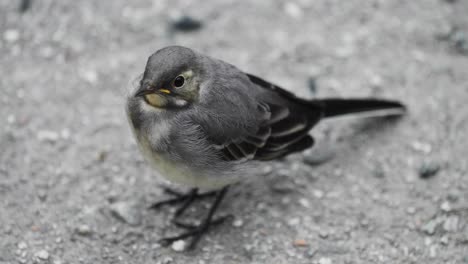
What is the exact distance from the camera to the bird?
16.9 ft

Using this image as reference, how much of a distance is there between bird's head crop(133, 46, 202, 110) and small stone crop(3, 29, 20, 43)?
328cm

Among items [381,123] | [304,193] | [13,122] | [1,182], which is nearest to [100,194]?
[1,182]

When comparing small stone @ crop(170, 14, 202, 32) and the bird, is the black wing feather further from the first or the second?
small stone @ crop(170, 14, 202, 32)

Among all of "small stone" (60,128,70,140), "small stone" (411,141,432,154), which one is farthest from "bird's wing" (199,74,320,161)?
"small stone" (60,128,70,140)

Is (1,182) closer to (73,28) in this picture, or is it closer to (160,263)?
(160,263)

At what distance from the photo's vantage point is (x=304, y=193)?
6496mm

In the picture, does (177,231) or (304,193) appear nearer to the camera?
(177,231)

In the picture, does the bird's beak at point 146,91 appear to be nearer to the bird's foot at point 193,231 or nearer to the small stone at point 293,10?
the bird's foot at point 193,231

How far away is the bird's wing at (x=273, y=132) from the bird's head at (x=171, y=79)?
428mm

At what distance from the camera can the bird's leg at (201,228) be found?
5.89 m

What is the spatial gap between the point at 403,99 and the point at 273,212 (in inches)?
92.2

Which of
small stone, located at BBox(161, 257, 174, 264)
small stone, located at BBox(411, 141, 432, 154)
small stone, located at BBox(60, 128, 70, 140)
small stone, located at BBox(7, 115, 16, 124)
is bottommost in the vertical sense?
small stone, located at BBox(411, 141, 432, 154)

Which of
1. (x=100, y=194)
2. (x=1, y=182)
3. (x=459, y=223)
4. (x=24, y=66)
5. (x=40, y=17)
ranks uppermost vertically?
(x=40, y=17)

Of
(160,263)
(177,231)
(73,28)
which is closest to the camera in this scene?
(160,263)
